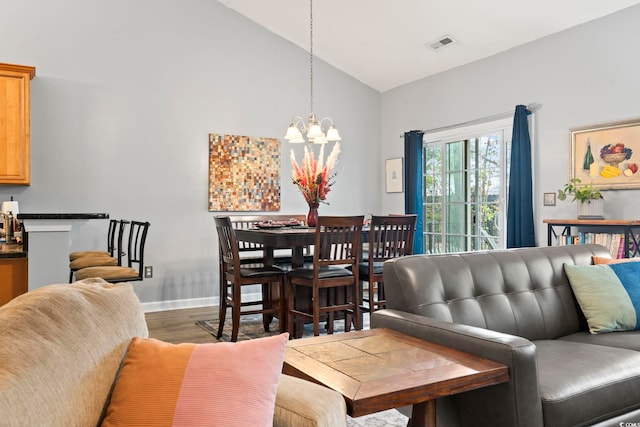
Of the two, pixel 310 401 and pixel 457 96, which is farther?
pixel 457 96

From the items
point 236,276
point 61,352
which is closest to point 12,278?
point 236,276

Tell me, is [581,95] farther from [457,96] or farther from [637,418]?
[637,418]

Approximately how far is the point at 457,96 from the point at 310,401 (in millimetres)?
5032

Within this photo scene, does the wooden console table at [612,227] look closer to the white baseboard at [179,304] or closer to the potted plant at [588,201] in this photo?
the potted plant at [588,201]

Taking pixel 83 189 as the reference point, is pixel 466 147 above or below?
above

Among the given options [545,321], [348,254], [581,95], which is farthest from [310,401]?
[581,95]

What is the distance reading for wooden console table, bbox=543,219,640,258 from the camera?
150 inches

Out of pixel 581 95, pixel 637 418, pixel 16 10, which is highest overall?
pixel 16 10

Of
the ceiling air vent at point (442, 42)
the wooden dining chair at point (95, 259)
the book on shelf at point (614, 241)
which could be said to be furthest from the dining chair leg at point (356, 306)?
the ceiling air vent at point (442, 42)

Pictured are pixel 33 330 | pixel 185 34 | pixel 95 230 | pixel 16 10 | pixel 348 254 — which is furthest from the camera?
pixel 185 34

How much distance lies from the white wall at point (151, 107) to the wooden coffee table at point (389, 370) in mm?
3985

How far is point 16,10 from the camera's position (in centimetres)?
479

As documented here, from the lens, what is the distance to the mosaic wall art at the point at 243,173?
571 cm

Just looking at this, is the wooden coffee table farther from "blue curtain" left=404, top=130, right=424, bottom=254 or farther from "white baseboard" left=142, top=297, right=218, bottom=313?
"blue curtain" left=404, top=130, right=424, bottom=254
